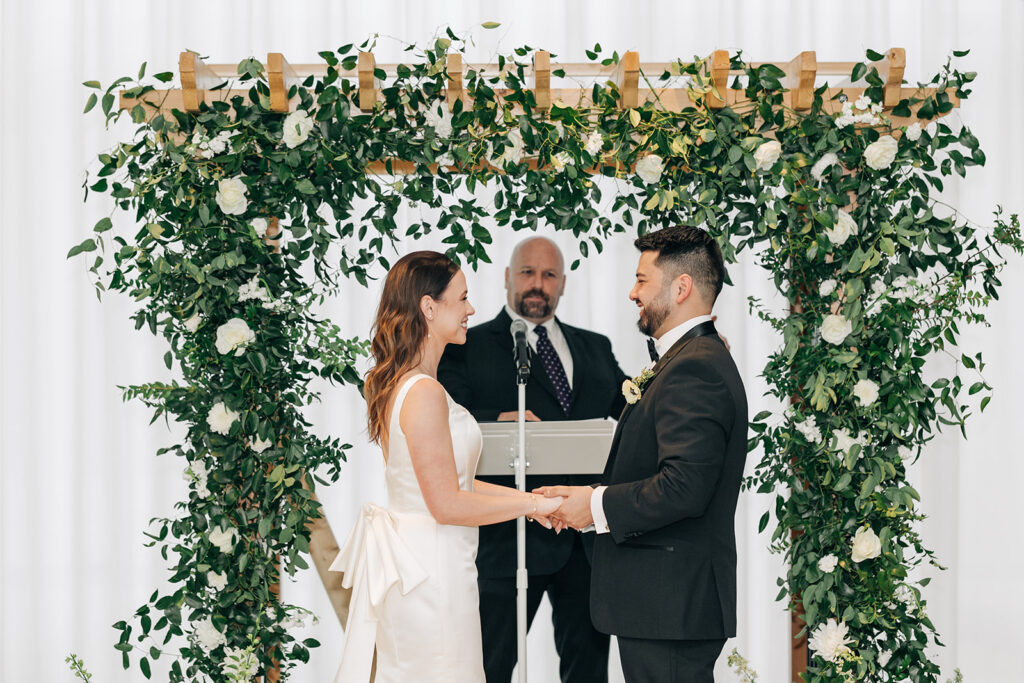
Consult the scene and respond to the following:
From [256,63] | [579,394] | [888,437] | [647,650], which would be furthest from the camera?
[579,394]

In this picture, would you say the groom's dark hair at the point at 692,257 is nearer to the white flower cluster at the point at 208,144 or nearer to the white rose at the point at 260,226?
the white rose at the point at 260,226

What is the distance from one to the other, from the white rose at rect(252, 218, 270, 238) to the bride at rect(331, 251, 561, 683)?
0.56 metres

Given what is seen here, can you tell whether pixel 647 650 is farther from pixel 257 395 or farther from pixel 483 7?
pixel 483 7

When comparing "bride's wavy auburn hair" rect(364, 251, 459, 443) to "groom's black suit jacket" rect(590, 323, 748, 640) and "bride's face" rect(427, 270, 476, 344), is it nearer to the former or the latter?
"bride's face" rect(427, 270, 476, 344)

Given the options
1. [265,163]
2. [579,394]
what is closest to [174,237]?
[265,163]

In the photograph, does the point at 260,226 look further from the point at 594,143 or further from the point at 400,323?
the point at 594,143

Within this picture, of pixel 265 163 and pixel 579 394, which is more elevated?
pixel 265 163

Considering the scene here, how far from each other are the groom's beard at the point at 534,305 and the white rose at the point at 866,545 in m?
1.39

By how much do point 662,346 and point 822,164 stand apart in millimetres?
865

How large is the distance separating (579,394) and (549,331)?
0.29 metres

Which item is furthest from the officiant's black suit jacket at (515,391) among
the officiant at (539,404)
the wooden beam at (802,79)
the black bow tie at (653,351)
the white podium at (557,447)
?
the wooden beam at (802,79)

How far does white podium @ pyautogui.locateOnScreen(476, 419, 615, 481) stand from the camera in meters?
2.78

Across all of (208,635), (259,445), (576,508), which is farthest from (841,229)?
(208,635)

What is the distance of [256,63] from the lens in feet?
9.41
